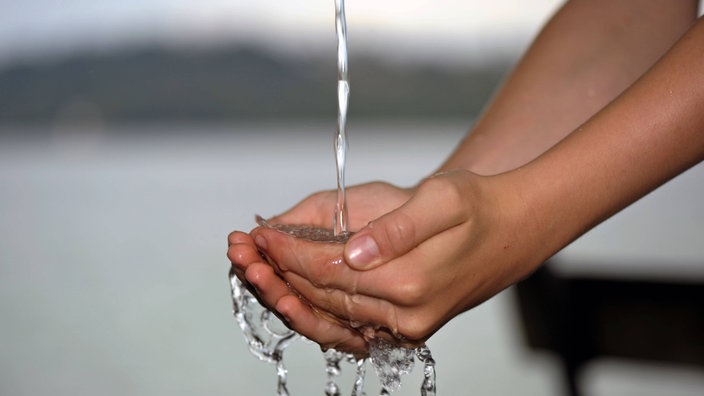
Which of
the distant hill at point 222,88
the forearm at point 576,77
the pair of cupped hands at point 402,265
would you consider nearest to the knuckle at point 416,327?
the pair of cupped hands at point 402,265

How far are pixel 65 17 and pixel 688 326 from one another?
6805mm

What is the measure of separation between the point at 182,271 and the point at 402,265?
2.95 m

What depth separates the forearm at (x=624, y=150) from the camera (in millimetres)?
861

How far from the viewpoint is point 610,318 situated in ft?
6.65

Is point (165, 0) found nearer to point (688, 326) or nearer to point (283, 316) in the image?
point (688, 326)

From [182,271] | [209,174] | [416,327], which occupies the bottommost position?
[416,327]

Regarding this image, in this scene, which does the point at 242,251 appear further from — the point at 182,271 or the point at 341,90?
the point at 182,271

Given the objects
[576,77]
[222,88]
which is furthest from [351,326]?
[222,88]

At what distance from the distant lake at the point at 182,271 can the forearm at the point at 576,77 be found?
988 millimetres

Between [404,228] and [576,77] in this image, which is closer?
[404,228]

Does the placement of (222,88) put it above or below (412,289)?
above

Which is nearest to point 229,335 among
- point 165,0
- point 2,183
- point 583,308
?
point 583,308

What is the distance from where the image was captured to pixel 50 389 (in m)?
2.67

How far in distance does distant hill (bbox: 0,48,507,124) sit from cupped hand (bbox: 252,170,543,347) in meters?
7.13
